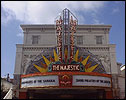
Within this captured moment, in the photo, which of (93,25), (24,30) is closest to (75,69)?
(93,25)

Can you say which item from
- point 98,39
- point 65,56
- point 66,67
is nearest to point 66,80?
point 66,67

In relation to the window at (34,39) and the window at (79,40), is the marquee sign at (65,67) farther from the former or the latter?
the window at (34,39)

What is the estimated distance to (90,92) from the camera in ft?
97.3

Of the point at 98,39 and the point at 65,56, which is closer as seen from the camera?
the point at 65,56

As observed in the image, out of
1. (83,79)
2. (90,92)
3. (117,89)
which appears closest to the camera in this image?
(83,79)

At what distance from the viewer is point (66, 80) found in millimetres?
23250

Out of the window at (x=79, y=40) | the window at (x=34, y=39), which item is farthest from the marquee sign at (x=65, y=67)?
the window at (x=34, y=39)

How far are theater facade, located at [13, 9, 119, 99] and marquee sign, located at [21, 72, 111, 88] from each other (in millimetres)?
200

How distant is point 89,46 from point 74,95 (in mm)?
8689

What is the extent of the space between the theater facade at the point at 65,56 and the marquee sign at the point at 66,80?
7.9 inches

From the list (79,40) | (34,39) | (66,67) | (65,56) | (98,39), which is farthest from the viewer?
(34,39)

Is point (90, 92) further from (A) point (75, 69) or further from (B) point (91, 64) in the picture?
(A) point (75, 69)

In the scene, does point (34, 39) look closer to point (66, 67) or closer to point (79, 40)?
point (79, 40)

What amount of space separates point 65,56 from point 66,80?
6.49 meters
